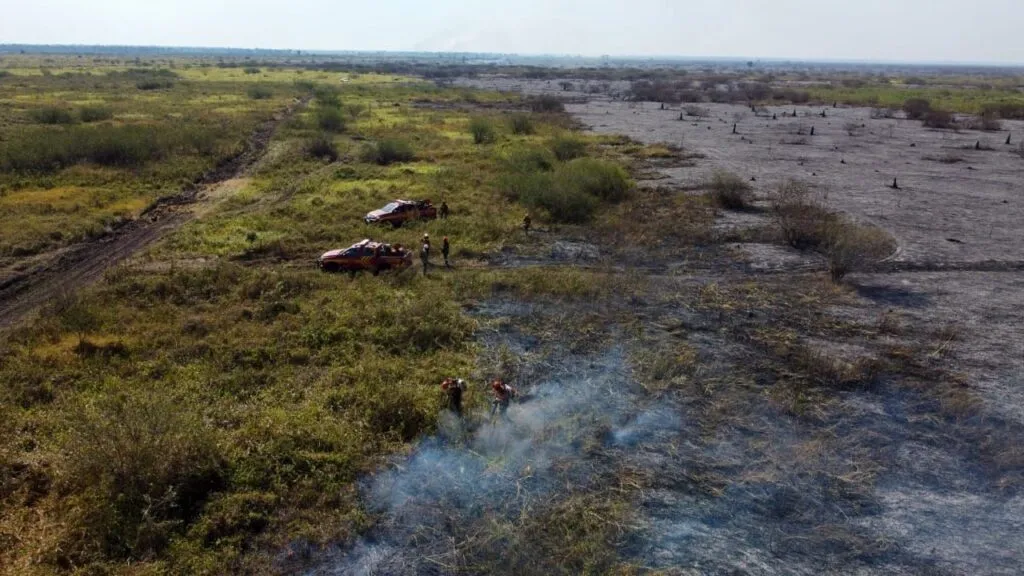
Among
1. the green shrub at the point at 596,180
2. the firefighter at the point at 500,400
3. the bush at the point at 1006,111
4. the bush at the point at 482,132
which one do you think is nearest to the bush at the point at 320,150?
the bush at the point at 482,132

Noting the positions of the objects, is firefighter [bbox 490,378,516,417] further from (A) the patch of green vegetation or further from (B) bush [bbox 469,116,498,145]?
(A) the patch of green vegetation

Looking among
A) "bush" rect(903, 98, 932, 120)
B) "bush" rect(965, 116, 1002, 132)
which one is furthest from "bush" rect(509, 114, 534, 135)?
"bush" rect(903, 98, 932, 120)

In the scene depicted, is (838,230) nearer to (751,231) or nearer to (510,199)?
(751,231)

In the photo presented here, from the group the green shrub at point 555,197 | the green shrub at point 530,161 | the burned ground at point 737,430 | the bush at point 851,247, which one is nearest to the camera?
the burned ground at point 737,430

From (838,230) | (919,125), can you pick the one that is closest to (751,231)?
(838,230)

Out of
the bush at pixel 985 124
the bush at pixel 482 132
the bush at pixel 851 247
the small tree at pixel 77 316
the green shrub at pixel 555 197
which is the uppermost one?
the bush at pixel 985 124

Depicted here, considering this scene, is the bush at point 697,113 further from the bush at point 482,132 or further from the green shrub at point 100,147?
the green shrub at point 100,147

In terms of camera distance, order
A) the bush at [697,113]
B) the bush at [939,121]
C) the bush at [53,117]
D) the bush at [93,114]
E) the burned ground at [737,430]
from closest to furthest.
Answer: the burned ground at [737,430]
the bush at [53,117]
the bush at [93,114]
the bush at [939,121]
the bush at [697,113]

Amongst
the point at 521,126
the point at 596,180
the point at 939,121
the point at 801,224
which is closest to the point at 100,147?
the point at 596,180
